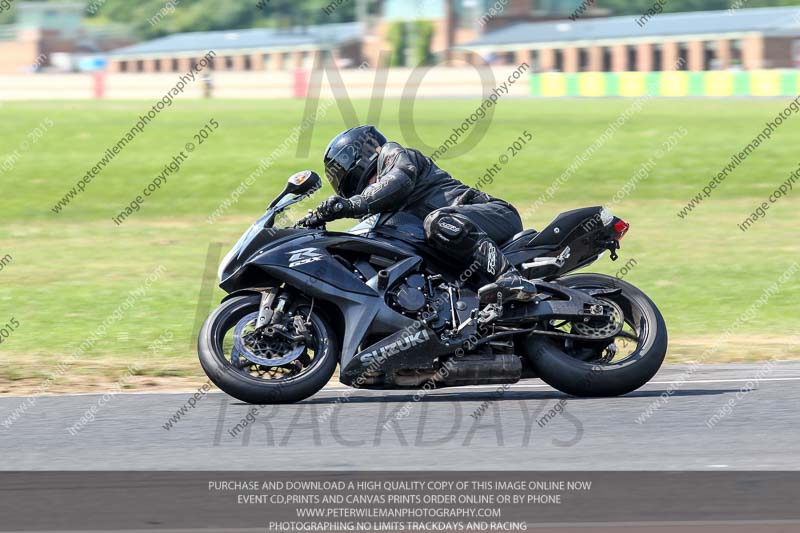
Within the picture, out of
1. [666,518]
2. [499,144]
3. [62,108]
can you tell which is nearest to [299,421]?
[666,518]

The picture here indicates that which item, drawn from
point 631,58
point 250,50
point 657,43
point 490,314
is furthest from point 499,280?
point 250,50

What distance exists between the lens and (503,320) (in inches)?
306

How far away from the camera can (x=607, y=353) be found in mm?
7906

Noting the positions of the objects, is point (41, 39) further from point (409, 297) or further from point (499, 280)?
point (499, 280)

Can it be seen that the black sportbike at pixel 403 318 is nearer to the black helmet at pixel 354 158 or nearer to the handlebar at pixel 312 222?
the handlebar at pixel 312 222

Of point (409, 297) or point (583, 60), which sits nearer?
point (409, 297)

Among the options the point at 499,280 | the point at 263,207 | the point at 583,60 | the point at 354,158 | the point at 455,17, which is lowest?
the point at 583,60

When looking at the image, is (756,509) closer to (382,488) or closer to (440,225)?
(382,488)

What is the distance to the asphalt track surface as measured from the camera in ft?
20.3

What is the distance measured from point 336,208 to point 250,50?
98581mm

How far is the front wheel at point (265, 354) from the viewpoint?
748 centimetres

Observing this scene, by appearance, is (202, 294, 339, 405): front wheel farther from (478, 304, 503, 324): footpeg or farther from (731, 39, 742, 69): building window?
(731, 39, 742, 69): building window

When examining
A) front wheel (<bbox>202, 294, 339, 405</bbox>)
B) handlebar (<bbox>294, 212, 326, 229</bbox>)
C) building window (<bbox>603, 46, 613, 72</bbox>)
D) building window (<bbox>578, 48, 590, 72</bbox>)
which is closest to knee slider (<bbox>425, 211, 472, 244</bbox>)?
handlebar (<bbox>294, 212, 326, 229</bbox>)

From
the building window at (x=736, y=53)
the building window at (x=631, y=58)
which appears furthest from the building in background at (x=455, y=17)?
the building window at (x=736, y=53)
